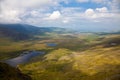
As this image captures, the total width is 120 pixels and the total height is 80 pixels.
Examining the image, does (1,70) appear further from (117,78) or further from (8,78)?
(117,78)

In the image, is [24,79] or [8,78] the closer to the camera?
[8,78]

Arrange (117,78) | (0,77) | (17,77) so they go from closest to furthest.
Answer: (0,77) < (17,77) < (117,78)

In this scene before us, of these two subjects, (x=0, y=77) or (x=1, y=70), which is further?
(x=1, y=70)

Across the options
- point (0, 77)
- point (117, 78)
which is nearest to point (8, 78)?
point (0, 77)

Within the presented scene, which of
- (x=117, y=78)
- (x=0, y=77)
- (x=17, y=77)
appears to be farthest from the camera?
(x=117, y=78)

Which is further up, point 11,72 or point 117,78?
point 11,72

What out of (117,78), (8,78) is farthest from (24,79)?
(117,78)

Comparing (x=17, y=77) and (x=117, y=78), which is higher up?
(x=17, y=77)

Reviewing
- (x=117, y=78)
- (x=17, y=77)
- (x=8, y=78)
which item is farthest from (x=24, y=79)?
(x=117, y=78)

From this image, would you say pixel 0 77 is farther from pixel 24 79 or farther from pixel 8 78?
pixel 24 79
